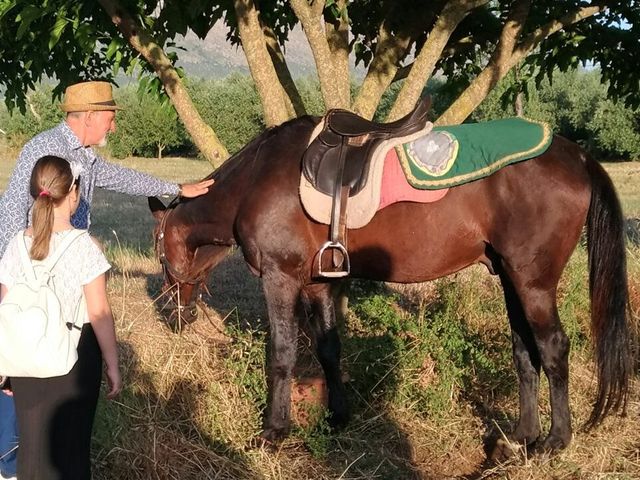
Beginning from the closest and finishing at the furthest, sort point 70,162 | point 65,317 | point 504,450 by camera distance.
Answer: point 65,317 < point 70,162 < point 504,450

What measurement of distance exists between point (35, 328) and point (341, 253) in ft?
6.61

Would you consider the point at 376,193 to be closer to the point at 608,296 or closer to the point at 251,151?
the point at 251,151

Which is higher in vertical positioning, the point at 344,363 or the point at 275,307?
the point at 275,307

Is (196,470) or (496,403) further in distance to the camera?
(496,403)

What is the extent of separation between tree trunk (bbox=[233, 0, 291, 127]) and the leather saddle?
0.83m

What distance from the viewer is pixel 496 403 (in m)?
5.18

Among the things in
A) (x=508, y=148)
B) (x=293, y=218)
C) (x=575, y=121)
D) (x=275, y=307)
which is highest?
(x=508, y=148)

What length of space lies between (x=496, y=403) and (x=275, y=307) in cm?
183

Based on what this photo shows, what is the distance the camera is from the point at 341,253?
4383mm

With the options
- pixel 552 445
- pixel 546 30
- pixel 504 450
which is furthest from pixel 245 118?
pixel 552 445

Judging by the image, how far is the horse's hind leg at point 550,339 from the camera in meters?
4.34

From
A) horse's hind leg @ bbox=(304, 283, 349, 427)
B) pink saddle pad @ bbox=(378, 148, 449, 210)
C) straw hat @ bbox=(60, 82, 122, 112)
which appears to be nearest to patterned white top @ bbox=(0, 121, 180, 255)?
straw hat @ bbox=(60, 82, 122, 112)

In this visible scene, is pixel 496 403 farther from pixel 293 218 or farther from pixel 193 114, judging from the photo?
pixel 193 114

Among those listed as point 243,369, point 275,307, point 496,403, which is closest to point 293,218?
point 275,307
